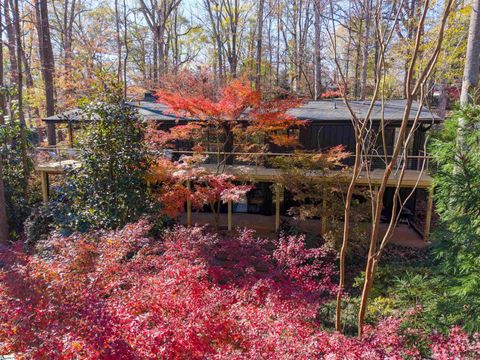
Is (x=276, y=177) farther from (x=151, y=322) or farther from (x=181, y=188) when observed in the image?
(x=151, y=322)

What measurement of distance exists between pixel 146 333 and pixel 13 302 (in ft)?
5.59

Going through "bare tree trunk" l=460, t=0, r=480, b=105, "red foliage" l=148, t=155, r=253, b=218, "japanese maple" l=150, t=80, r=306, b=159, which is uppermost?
"bare tree trunk" l=460, t=0, r=480, b=105

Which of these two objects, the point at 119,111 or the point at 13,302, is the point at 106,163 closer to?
the point at 119,111

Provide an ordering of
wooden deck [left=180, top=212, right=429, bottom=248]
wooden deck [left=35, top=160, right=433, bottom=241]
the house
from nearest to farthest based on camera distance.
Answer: wooden deck [left=35, top=160, right=433, bottom=241] < wooden deck [left=180, top=212, right=429, bottom=248] < the house

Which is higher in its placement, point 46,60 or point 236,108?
point 46,60

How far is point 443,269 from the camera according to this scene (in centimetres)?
634

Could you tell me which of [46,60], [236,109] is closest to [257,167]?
[236,109]

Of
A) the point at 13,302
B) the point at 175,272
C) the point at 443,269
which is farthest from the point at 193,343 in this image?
the point at 443,269

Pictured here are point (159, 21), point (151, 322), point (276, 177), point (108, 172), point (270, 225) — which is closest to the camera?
point (151, 322)

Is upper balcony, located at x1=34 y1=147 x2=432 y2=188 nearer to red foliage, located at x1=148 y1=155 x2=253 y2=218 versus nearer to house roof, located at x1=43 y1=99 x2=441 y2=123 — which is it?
red foliage, located at x1=148 y1=155 x2=253 y2=218

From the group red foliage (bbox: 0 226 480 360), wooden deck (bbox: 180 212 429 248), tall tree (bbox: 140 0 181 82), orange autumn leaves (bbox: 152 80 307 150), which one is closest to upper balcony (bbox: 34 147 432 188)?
Result: orange autumn leaves (bbox: 152 80 307 150)

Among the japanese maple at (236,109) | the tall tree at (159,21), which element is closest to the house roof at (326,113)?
the japanese maple at (236,109)

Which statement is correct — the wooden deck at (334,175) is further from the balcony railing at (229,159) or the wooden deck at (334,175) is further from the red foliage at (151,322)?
the red foliage at (151,322)

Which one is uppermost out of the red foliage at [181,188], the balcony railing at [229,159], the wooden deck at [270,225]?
the balcony railing at [229,159]
